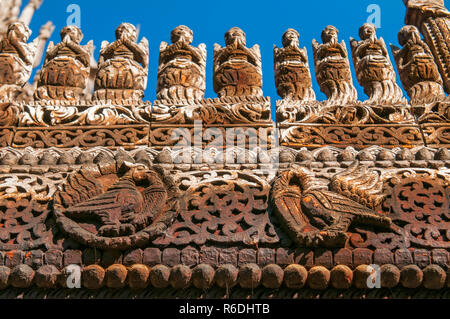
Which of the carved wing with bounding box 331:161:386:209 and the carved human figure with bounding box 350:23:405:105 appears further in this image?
the carved human figure with bounding box 350:23:405:105

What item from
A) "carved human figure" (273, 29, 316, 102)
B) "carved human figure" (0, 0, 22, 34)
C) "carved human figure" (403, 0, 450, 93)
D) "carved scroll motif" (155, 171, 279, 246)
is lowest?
"carved scroll motif" (155, 171, 279, 246)

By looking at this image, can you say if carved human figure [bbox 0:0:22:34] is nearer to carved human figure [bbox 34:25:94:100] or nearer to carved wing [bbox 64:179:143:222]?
carved human figure [bbox 34:25:94:100]

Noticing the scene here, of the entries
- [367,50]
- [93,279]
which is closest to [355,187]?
[93,279]

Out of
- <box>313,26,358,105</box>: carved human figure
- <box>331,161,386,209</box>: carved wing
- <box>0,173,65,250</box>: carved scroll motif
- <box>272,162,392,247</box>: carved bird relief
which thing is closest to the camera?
<box>272,162,392,247</box>: carved bird relief

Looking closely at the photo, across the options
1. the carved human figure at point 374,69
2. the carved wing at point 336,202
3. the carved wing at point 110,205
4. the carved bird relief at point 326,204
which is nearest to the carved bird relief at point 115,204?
the carved wing at point 110,205

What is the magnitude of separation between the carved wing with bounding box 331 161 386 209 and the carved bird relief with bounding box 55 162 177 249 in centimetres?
96

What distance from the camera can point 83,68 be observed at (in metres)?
4.55

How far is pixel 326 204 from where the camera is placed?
3.04m

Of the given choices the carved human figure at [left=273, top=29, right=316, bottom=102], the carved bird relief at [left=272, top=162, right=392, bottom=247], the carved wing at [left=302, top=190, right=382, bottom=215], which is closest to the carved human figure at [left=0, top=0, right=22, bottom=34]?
the carved human figure at [left=273, top=29, right=316, bottom=102]

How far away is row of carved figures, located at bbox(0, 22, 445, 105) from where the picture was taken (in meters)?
4.27

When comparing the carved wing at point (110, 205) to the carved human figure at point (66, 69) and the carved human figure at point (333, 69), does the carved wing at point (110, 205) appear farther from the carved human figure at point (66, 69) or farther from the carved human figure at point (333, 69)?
the carved human figure at point (333, 69)

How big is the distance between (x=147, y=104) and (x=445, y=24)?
2.85 metres

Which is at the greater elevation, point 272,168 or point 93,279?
point 272,168

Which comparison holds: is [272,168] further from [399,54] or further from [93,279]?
[399,54]
